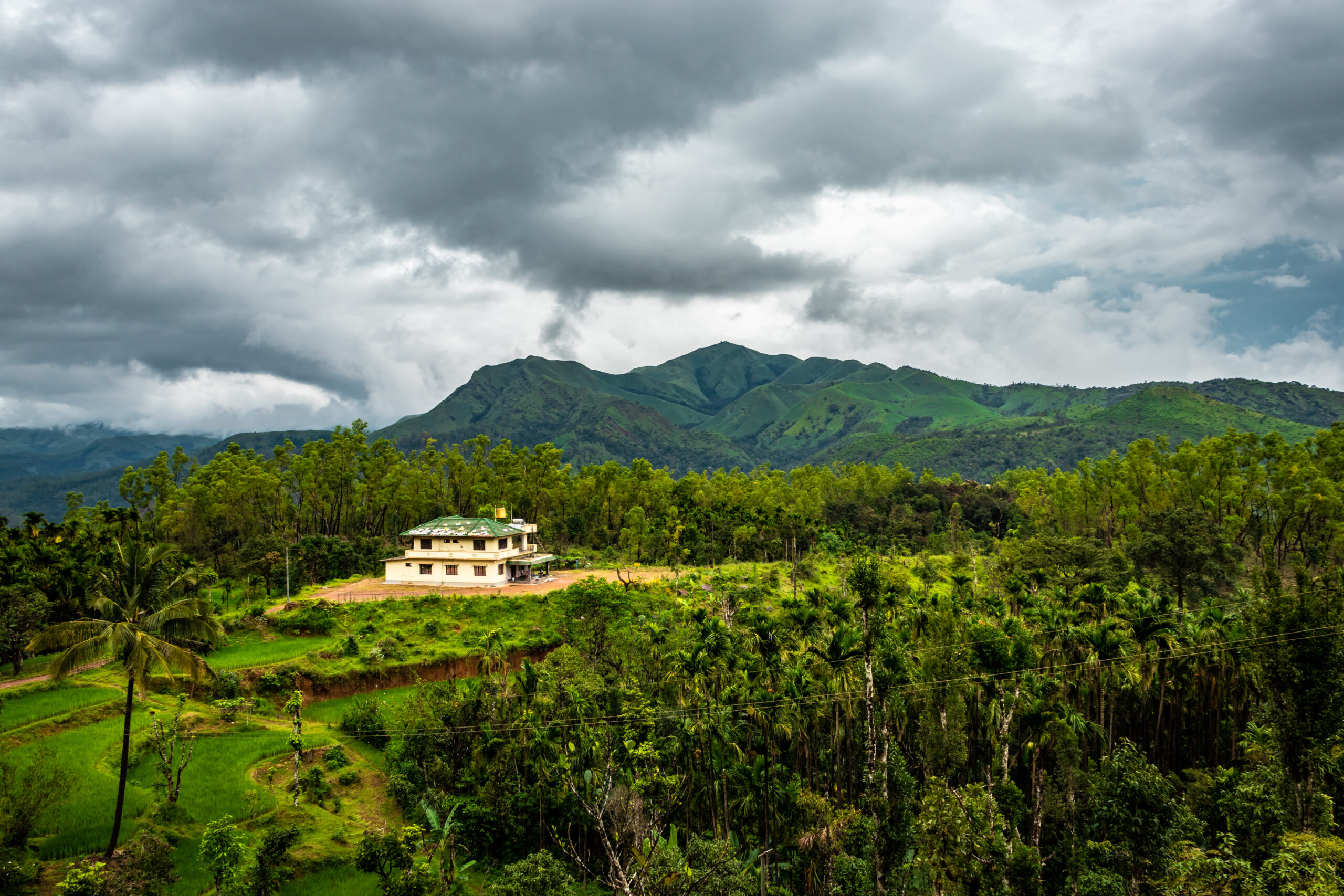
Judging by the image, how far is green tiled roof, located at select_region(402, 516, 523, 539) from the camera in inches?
→ 2386

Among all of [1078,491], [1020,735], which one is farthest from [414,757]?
[1078,491]

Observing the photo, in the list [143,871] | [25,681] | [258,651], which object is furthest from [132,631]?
[258,651]

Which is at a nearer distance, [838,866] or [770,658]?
[838,866]

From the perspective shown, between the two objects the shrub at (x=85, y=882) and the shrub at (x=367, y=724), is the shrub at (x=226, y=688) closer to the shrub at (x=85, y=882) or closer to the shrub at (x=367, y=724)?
the shrub at (x=367, y=724)

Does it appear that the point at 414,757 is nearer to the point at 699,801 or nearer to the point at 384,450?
the point at 699,801

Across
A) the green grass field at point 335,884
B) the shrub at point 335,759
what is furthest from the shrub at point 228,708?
the green grass field at point 335,884

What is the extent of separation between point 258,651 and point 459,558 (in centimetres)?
1851

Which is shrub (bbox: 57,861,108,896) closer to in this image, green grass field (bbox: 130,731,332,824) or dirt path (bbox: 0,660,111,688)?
green grass field (bbox: 130,731,332,824)

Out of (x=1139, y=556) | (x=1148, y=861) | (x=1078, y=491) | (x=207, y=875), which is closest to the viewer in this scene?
(x=1148, y=861)

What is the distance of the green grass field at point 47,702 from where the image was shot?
30656 mm

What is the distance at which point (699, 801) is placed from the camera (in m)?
31.4

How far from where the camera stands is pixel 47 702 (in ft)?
108

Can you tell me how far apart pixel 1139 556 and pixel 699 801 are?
152ft

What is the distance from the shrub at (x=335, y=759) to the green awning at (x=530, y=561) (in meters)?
29.7
